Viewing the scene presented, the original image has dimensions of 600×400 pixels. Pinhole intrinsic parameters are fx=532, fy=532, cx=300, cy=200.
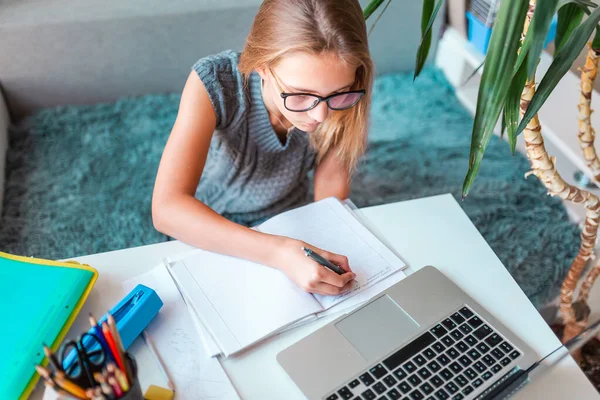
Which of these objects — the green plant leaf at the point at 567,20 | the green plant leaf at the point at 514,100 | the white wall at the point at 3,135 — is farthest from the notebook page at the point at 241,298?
the white wall at the point at 3,135

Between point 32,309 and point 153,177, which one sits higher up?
point 32,309

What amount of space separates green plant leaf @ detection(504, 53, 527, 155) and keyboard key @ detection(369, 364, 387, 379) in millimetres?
374

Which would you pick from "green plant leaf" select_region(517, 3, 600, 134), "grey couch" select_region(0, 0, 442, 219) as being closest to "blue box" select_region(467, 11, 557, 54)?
"grey couch" select_region(0, 0, 442, 219)

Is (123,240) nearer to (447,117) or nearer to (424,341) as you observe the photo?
(424,341)

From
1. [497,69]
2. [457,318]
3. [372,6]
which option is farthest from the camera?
[372,6]

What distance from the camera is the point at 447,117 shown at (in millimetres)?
1868

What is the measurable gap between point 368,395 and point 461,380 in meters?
0.12

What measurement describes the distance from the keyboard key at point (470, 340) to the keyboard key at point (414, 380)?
95 mm

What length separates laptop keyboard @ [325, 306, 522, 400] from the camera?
655 mm

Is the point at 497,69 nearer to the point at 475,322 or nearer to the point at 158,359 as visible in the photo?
the point at 475,322

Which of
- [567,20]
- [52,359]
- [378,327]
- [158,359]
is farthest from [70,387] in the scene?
[567,20]

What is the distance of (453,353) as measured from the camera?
0.70 m

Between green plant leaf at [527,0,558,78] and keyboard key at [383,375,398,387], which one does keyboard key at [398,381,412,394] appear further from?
green plant leaf at [527,0,558,78]

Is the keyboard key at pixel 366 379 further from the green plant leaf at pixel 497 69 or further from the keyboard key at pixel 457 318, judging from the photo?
the green plant leaf at pixel 497 69
